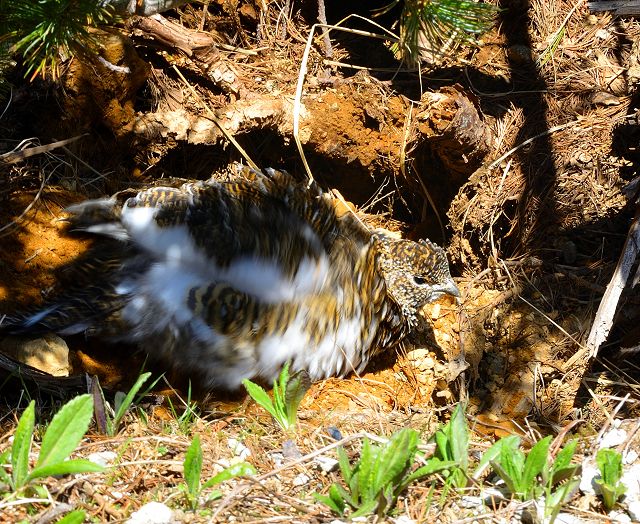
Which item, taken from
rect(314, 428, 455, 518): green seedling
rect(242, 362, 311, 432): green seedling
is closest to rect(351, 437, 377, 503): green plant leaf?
Answer: rect(314, 428, 455, 518): green seedling

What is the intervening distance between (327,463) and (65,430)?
887 mm

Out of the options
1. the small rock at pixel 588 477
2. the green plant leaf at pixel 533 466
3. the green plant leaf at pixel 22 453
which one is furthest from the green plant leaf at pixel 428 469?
the green plant leaf at pixel 22 453

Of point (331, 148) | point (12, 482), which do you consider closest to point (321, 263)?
point (331, 148)

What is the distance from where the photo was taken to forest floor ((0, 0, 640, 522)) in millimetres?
3756

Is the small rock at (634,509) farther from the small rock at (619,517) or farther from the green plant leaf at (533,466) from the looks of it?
the green plant leaf at (533,466)

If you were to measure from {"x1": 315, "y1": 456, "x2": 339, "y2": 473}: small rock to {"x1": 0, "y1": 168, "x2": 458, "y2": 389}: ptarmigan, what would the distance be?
120 cm

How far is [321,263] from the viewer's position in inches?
150

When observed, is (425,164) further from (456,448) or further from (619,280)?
(456,448)

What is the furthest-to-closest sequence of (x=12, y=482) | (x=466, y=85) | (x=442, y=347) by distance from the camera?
(x=466, y=85)
(x=442, y=347)
(x=12, y=482)

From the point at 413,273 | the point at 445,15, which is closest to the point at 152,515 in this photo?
the point at 445,15

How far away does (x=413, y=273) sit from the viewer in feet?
14.1

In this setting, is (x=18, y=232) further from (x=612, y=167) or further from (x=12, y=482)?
(x=612, y=167)

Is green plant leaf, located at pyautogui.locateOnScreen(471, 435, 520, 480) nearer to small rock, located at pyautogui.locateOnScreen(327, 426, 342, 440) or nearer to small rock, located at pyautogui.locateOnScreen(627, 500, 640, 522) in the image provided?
small rock, located at pyautogui.locateOnScreen(627, 500, 640, 522)

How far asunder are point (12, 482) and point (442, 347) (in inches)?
126
